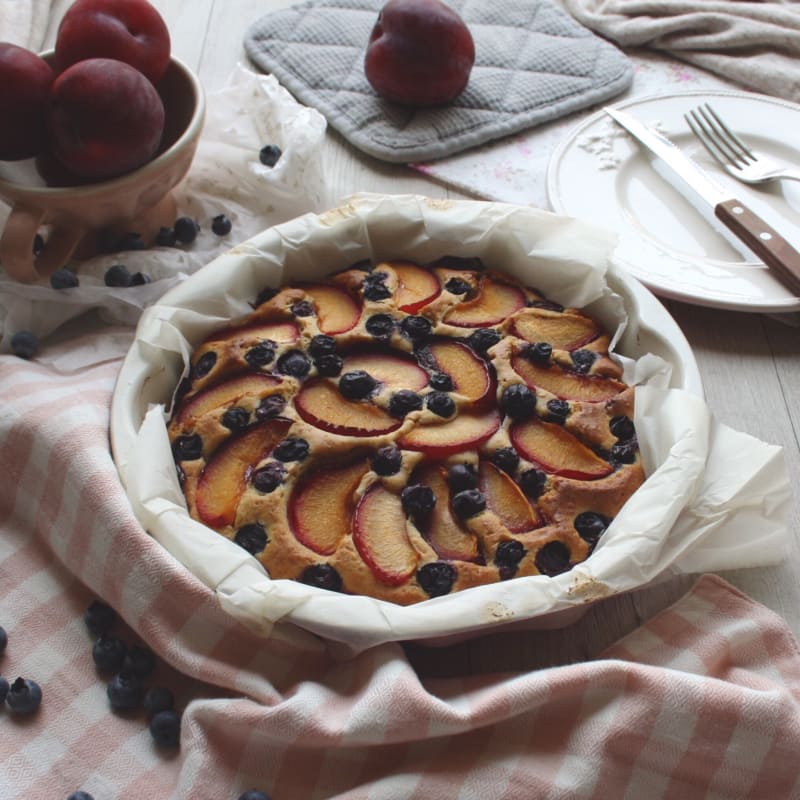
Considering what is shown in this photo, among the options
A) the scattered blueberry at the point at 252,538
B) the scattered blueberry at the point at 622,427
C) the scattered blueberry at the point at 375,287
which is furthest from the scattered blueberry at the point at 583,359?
the scattered blueberry at the point at 252,538

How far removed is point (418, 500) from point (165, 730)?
43cm

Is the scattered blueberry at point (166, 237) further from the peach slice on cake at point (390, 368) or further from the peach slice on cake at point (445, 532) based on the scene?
the peach slice on cake at point (445, 532)

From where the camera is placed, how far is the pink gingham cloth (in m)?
1.10

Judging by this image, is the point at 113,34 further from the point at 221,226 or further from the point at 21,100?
the point at 221,226

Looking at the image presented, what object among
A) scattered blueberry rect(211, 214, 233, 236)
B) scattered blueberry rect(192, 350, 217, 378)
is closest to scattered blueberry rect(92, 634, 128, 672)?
scattered blueberry rect(192, 350, 217, 378)

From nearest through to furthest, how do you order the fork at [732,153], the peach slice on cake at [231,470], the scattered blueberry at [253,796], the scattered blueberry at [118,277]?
the scattered blueberry at [253,796] → the peach slice on cake at [231,470] → the scattered blueberry at [118,277] → the fork at [732,153]

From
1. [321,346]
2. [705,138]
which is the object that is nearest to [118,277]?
[321,346]

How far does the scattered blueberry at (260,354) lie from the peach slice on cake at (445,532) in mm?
320

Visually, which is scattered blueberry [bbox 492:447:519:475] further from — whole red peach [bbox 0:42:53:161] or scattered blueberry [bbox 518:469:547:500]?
whole red peach [bbox 0:42:53:161]

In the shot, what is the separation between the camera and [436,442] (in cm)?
138

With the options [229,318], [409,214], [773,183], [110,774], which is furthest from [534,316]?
[110,774]

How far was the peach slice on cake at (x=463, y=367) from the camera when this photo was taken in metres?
1.47

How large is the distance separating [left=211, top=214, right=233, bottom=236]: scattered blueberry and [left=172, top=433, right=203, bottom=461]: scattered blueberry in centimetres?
56

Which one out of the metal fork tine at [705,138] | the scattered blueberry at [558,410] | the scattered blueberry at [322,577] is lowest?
the scattered blueberry at [322,577]
